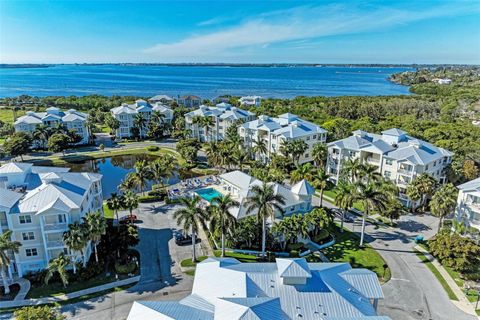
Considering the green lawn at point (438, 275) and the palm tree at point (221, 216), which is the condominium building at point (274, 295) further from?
the green lawn at point (438, 275)

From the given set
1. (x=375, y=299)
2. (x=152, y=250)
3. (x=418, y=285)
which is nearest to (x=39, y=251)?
(x=152, y=250)

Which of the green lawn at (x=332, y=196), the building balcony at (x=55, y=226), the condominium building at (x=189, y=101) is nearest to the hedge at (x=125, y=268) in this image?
the building balcony at (x=55, y=226)

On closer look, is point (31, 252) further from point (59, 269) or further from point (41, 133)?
point (41, 133)

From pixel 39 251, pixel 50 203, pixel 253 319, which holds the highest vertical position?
pixel 50 203

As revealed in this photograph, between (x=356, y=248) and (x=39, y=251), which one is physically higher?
(x=39, y=251)

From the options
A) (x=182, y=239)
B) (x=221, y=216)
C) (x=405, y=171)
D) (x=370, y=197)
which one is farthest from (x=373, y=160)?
(x=182, y=239)

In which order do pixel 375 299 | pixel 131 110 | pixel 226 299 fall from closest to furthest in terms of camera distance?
pixel 226 299, pixel 375 299, pixel 131 110

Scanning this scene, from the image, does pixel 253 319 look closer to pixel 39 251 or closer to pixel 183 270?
pixel 183 270

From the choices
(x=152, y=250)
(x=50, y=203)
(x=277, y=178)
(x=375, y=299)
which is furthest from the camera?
(x=277, y=178)
